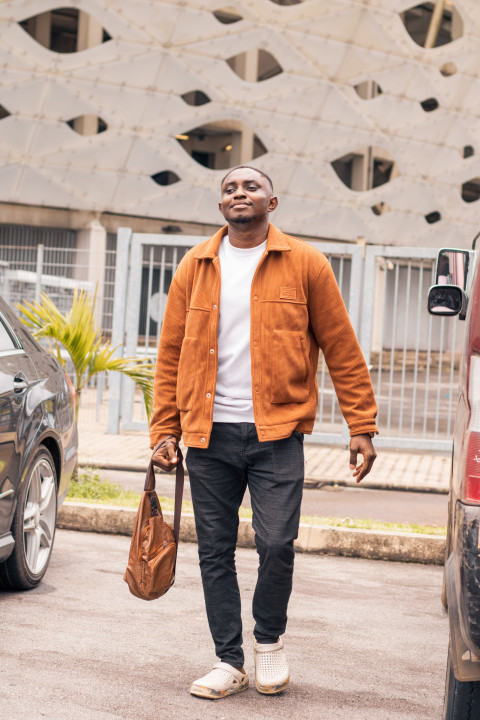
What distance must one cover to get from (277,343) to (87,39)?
88.7ft

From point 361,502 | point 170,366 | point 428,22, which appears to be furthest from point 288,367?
point 428,22

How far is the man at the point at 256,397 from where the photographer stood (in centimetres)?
377

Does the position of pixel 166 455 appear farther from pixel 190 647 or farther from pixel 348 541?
pixel 348 541

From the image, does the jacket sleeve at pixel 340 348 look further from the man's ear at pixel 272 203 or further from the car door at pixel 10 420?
the car door at pixel 10 420

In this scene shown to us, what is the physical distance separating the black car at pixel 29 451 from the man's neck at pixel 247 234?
1.44 metres

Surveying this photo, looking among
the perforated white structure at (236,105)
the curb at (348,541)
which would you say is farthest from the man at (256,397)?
the perforated white structure at (236,105)

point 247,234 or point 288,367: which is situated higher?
point 247,234

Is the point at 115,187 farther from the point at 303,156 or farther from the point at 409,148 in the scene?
the point at 409,148

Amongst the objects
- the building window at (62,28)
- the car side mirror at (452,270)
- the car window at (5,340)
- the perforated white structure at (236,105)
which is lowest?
the car window at (5,340)

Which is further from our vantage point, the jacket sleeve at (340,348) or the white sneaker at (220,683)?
the jacket sleeve at (340,348)

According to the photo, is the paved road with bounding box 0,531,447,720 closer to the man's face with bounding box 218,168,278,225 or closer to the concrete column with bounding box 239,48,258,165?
the man's face with bounding box 218,168,278,225

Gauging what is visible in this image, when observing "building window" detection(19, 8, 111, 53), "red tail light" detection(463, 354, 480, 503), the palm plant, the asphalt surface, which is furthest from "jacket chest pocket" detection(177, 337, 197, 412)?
"building window" detection(19, 8, 111, 53)

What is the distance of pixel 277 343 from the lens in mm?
3760

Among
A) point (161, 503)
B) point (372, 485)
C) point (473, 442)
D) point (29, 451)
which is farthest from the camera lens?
point (372, 485)
